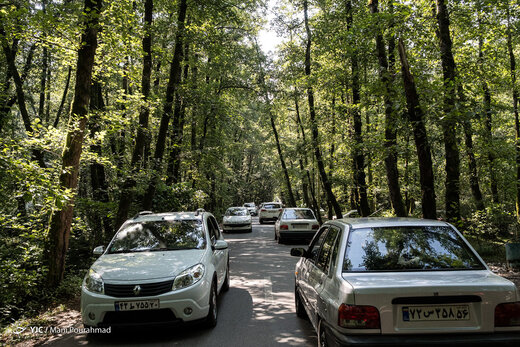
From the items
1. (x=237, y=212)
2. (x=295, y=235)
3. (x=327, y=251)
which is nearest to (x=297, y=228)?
(x=295, y=235)

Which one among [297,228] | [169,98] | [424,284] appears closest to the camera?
[424,284]

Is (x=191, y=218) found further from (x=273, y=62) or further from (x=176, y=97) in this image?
(x=273, y=62)

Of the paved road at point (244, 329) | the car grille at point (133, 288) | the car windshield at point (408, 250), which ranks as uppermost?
the car windshield at point (408, 250)

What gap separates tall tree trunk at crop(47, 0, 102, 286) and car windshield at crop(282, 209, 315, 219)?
10.4 m

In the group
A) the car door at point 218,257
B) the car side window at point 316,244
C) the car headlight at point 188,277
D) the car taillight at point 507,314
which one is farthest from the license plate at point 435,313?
the car door at point 218,257

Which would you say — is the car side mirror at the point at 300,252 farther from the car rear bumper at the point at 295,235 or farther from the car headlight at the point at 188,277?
the car rear bumper at the point at 295,235

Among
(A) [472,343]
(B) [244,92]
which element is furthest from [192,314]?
(B) [244,92]

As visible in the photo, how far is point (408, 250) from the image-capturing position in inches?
141

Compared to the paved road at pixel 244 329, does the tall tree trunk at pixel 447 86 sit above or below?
above

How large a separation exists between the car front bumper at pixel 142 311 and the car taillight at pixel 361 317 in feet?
8.53

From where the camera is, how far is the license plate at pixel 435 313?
2.93m

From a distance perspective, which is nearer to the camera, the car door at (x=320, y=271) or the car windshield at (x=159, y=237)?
the car door at (x=320, y=271)

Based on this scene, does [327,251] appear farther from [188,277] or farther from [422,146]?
[422,146]

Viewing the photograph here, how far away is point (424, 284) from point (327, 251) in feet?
4.56
